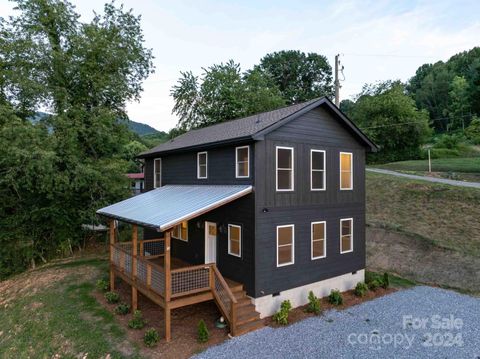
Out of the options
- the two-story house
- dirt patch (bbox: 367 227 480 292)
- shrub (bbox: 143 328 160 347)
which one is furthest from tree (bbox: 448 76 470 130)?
shrub (bbox: 143 328 160 347)

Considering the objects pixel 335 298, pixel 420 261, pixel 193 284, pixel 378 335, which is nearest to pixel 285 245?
pixel 335 298

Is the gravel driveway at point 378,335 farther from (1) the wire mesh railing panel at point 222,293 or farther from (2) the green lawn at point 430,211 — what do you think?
(2) the green lawn at point 430,211

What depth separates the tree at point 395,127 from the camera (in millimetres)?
39562

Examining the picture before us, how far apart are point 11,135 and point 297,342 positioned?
16.6m

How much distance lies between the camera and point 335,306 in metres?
10.8

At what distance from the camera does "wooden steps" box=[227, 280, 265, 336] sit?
28.9ft

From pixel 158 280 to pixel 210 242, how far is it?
306 centimetres

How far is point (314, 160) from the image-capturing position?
11.5 meters

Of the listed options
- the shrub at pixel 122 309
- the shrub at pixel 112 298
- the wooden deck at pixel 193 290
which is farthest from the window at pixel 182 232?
the shrub at pixel 122 309

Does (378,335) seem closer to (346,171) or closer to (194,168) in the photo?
(346,171)

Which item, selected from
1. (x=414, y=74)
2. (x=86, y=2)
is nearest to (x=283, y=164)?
(x=86, y=2)

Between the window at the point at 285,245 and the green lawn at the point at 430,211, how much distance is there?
945cm

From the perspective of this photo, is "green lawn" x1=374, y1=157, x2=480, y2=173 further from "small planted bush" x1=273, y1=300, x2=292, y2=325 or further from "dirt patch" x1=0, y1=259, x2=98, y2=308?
"dirt patch" x1=0, y1=259, x2=98, y2=308

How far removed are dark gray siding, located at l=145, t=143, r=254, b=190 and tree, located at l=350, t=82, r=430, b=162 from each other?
33.7 m
